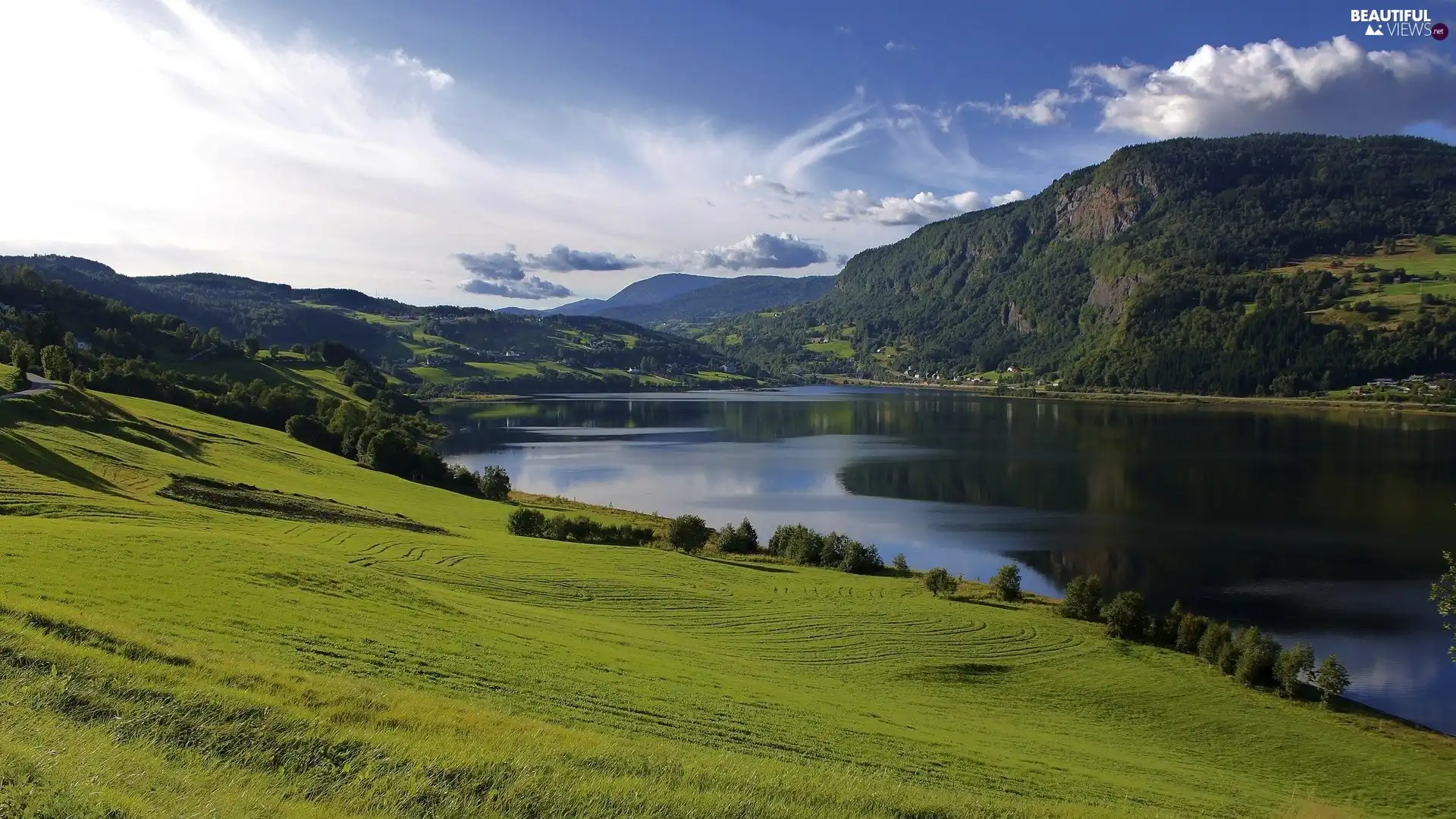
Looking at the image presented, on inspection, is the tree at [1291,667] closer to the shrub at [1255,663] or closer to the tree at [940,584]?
the shrub at [1255,663]

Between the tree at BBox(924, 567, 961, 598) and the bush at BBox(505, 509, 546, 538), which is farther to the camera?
the bush at BBox(505, 509, 546, 538)

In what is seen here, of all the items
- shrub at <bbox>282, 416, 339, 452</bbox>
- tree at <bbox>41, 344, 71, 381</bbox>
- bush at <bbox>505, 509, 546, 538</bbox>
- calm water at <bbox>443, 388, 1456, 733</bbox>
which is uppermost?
tree at <bbox>41, 344, 71, 381</bbox>

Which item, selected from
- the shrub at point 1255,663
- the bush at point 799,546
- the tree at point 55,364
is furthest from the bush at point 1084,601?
the tree at point 55,364

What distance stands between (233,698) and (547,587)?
2139cm

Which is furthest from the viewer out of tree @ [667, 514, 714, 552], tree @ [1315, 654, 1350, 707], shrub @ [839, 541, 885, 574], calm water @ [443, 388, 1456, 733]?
tree @ [667, 514, 714, 552]

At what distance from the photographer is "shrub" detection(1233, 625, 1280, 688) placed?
29391 millimetres

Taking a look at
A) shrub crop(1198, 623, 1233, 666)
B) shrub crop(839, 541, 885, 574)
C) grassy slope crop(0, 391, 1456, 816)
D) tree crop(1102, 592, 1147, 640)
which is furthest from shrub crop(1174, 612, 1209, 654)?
shrub crop(839, 541, 885, 574)

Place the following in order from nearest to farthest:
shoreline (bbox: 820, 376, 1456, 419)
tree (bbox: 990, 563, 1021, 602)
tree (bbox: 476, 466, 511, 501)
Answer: tree (bbox: 990, 563, 1021, 602)
tree (bbox: 476, 466, 511, 501)
shoreline (bbox: 820, 376, 1456, 419)

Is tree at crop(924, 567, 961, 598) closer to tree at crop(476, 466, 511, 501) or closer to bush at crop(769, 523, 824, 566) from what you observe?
bush at crop(769, 523, 824, 566)

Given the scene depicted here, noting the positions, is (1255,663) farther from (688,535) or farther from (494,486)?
(494,486)

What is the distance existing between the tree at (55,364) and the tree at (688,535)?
180 ft

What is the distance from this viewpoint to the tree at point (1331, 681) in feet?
92.2

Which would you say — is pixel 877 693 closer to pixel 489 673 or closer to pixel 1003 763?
pixel 1003 763

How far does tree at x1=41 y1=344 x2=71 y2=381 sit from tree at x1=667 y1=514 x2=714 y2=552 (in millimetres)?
54722
